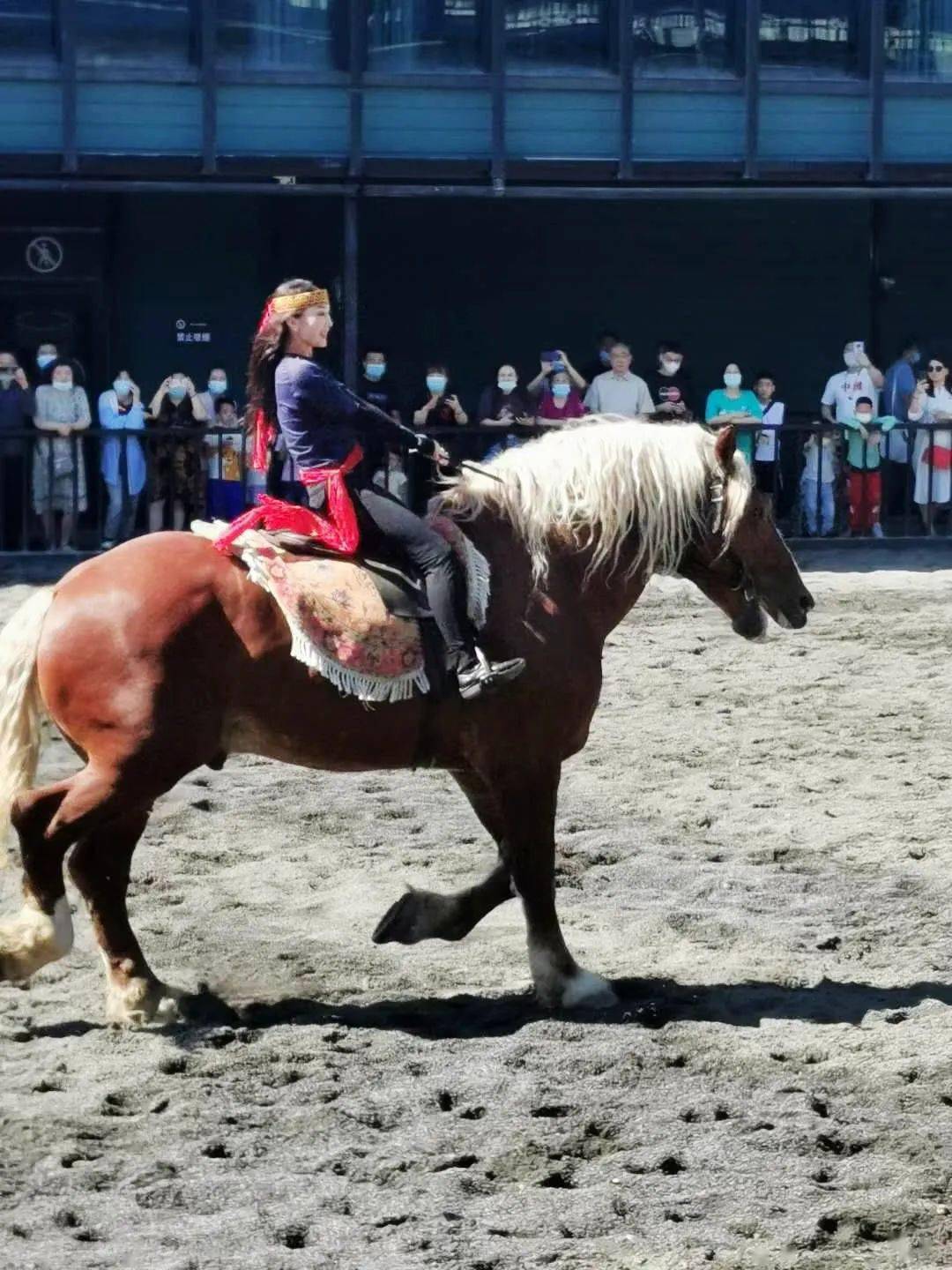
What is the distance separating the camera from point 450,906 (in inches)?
310

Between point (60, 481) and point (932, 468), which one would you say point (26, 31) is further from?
point (932, 468)

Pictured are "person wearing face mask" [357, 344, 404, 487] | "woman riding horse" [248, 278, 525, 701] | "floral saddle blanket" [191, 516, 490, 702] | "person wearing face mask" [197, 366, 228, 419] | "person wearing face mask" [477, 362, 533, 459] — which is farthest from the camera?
"person wearing face mask" [357, 344, 404, 487]

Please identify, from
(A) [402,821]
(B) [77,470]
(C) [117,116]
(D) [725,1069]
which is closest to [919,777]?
(A) [402,821]

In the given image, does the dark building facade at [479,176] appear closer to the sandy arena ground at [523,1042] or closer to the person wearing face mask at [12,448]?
the person wearing face mask at [12,448]

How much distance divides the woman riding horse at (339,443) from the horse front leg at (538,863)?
1.22 feet

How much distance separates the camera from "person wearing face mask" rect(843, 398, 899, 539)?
58.1 feet

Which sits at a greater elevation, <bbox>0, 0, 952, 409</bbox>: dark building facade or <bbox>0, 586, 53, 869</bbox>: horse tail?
<bbox>0, 0, 952, 409</bbox>: dark building facade

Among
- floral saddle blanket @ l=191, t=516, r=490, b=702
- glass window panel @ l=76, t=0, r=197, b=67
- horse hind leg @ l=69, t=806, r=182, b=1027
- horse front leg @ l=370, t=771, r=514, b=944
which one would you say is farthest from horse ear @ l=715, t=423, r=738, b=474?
glass window panel @ l=76, t=0, r=197, b=67

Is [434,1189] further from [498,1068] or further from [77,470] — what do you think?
[77,470]

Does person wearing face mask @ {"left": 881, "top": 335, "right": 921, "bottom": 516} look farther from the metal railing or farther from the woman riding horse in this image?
the woman riding horse

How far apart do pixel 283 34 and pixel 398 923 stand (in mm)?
13749

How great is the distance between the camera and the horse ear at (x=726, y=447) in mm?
7656

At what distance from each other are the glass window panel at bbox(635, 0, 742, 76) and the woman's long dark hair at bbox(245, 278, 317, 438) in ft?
44.9

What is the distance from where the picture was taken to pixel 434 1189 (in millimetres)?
→ 5762
